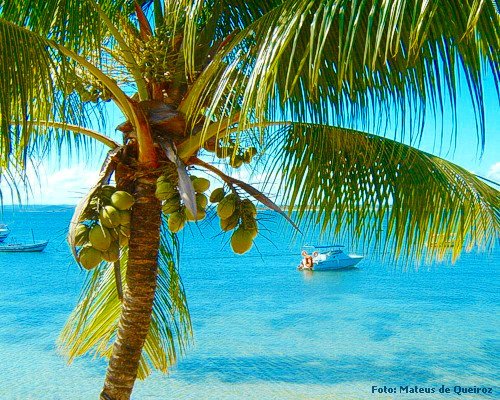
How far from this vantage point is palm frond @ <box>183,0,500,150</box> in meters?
1.39

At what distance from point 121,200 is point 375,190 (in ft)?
4.10

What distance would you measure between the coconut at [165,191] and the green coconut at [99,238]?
0.84 feet

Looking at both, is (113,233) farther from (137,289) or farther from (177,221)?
(137,289)

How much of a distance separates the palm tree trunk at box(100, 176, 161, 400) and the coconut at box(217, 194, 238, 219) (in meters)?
0.32

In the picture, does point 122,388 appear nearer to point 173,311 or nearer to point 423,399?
point 173,311

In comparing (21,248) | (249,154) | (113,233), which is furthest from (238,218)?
(21,248)

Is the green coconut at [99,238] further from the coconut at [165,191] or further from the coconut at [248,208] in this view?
the coconut at [248,208]

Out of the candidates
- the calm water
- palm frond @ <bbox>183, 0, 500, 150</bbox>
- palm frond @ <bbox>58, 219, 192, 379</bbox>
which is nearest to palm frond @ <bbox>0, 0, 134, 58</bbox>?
palm frond @ <bbox>183, 0, 500, 150</bbox>

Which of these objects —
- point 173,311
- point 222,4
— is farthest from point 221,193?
point 173,311

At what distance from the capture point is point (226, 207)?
238 cm

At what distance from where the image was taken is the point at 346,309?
21531 mm

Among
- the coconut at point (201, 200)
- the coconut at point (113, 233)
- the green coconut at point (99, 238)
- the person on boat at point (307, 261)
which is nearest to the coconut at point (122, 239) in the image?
the coconut at point (113, 233)

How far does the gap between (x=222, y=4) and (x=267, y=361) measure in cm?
1359

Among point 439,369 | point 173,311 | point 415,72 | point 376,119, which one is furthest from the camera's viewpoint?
point 439,369
